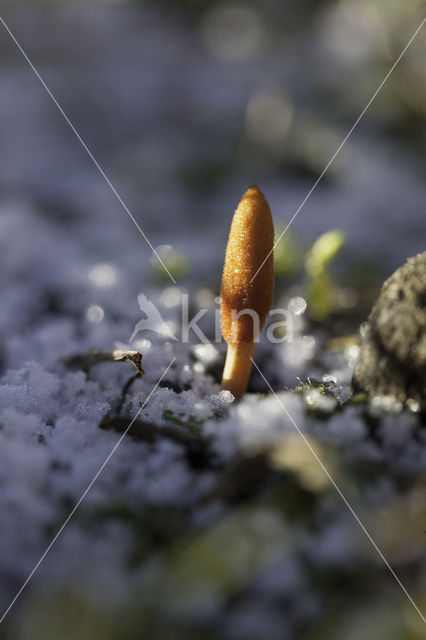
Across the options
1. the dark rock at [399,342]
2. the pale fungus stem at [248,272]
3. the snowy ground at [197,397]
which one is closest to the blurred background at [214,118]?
the snowy ground at [197,397]

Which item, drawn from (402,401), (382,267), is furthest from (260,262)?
(382,267)

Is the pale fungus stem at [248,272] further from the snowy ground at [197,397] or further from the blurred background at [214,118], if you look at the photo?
the blurred background at [214,118]

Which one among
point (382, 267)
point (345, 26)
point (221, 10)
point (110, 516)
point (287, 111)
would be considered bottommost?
point (110, 516)

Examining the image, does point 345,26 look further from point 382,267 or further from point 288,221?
point 382,267

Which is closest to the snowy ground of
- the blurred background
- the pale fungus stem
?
the blurred background

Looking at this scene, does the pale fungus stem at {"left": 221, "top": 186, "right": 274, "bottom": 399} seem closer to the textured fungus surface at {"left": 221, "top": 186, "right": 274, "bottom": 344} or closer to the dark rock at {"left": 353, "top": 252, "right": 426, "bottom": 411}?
the textured fungus surface at {"left": 221, "top": 186, "right": 274, "bottom": 344}

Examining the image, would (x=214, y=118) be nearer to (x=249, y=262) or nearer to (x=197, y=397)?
(x=249, y=262)

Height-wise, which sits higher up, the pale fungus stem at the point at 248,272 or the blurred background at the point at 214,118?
the blurred background at the point at 214,118
